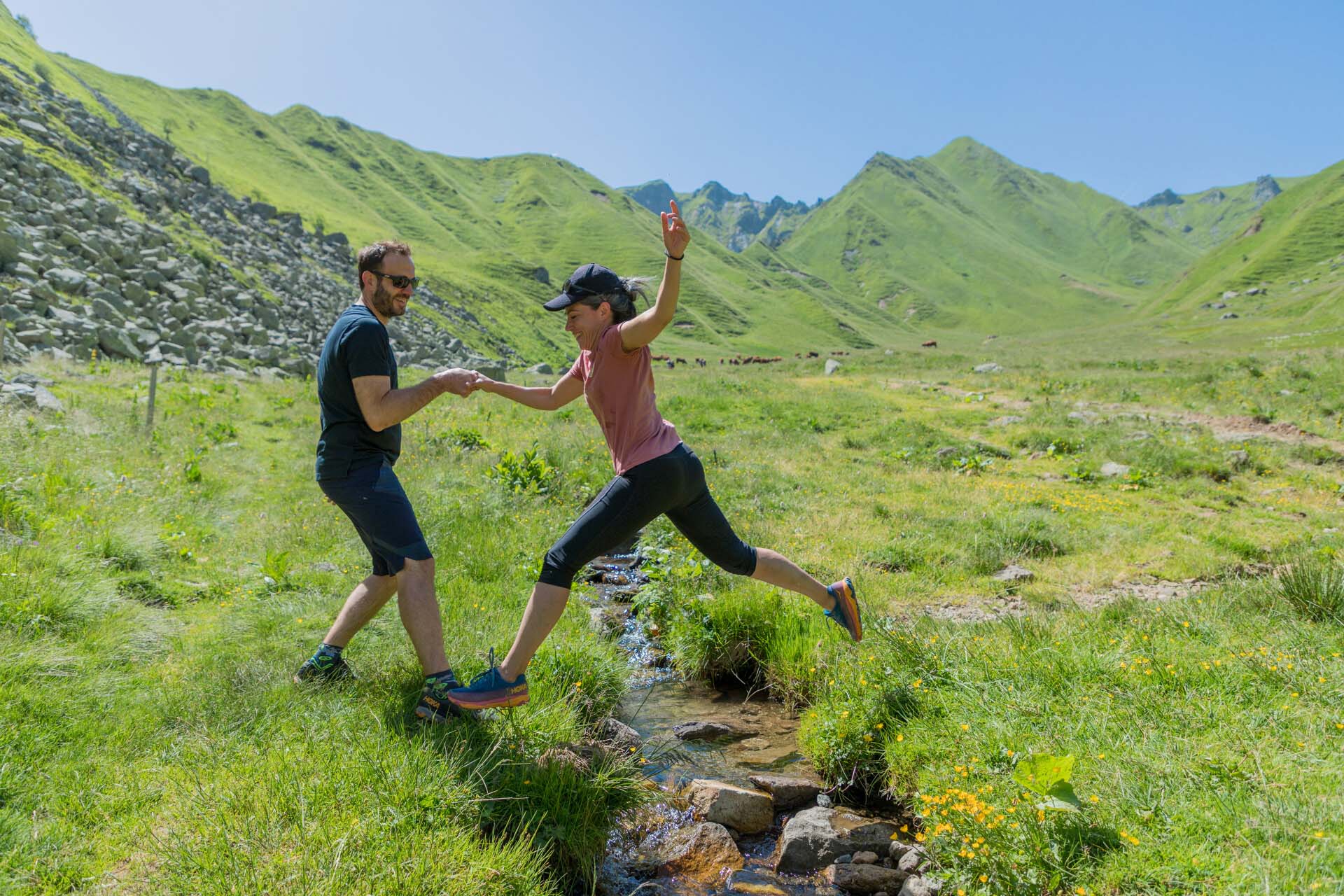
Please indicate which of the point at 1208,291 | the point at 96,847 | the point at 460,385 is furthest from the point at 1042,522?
the point at 1208,291

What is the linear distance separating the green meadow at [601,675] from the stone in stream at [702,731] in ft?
1.82

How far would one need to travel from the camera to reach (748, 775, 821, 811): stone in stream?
489cm

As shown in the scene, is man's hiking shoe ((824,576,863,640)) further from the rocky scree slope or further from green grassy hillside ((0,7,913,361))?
green grassy hillside ((0,7,913,361))

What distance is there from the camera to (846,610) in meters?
5.59

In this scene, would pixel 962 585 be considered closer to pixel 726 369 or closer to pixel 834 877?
pixel 834 877

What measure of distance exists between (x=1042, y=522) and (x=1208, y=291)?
407ft

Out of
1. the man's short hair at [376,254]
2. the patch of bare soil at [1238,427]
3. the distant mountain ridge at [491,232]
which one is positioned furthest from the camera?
the distant mountain ridge at [491,232]

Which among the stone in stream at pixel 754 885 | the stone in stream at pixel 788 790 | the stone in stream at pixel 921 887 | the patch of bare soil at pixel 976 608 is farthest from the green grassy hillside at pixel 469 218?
the stone in stream at pixel 921 887

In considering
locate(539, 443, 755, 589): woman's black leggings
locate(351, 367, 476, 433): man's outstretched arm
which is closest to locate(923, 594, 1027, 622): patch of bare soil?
locate(539, 443, 755, 589): woman's black leggings

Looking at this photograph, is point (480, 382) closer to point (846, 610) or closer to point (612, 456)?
point (612, 456)

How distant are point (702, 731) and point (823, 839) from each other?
5.01 feet

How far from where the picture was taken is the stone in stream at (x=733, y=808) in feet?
15.2

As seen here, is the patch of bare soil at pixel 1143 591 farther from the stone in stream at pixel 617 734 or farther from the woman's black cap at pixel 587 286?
the woman's black cap at pixel 587 286

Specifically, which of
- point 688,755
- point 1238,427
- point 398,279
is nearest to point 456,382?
point 398,279
